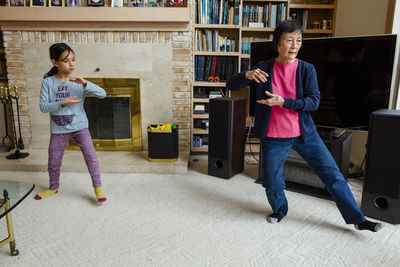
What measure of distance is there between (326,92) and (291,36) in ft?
3.35

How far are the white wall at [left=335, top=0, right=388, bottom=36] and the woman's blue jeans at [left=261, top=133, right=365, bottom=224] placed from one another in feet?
5.16

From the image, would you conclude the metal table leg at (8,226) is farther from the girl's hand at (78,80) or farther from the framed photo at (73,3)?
the framed photo at (73,3)

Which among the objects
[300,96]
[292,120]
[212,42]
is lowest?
[292,120]

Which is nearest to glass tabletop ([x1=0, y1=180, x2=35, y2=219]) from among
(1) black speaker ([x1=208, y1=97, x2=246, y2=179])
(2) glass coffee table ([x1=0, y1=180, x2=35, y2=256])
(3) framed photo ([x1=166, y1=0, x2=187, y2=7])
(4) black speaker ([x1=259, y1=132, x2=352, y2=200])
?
(2) glass coffee table ([x1=0, y1=180, x2=35, y2=256])

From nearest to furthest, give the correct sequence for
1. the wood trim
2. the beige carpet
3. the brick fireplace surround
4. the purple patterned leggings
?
the beige carpet
the purple patterned leggings
the wood trim
the brick fireplace surround

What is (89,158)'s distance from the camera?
2203 millimetres

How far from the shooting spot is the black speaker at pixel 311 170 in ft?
7.70

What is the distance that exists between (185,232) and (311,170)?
4.09ft

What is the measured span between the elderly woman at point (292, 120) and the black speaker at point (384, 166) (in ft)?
0.58

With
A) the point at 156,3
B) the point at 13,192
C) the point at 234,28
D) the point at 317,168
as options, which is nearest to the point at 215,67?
the point at 234,28

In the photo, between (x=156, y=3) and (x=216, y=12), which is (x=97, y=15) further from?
(x=216, y=12)

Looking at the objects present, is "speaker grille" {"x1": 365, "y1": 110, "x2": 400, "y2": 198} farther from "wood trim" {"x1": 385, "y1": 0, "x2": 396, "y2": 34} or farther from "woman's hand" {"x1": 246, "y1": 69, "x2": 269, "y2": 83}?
"wood trim" {"x1": 385, "y1": 0, "x2": 396, "y2": 34}

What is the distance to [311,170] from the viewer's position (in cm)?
252

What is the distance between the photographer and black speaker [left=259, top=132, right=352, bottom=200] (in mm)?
2348
